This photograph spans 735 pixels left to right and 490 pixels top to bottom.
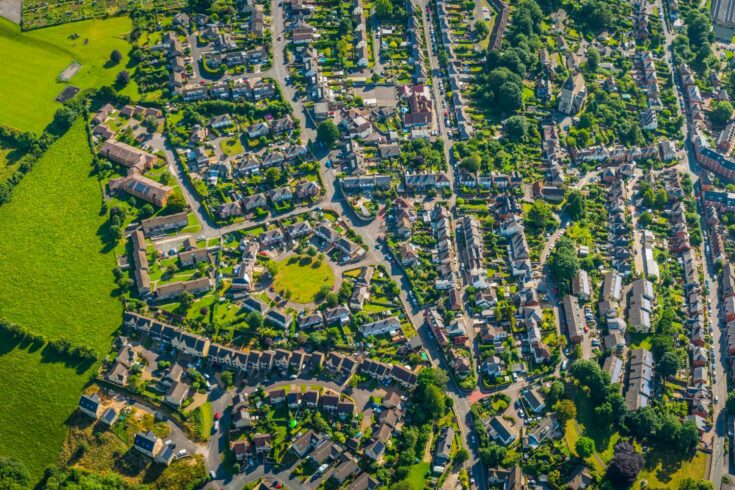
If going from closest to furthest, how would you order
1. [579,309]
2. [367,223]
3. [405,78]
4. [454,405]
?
[454,405] < [579,309] < [367,223] < [405,78]

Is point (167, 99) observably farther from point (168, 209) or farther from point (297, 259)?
point (297, 259)

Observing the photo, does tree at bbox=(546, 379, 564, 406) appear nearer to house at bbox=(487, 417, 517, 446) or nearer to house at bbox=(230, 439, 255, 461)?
house at bbox=(487, 417, 517, 446)

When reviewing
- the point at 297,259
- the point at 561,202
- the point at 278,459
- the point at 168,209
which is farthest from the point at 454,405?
the point at 168,209

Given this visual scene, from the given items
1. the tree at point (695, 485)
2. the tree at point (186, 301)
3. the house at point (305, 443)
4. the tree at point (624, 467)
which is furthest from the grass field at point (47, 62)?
the tree at point (695, 485)

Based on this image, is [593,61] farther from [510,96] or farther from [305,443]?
[305,443]

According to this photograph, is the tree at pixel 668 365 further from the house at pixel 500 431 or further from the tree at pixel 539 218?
the tree at pixel 539 218

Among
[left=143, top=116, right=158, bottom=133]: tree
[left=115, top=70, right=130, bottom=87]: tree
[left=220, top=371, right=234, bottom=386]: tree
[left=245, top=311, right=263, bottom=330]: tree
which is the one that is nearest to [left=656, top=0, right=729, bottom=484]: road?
[left=245, top=311, right=263, bottom=330]: tree

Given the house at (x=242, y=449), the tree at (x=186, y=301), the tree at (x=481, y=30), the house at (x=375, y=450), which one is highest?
the tree at (x=481, y=30)
